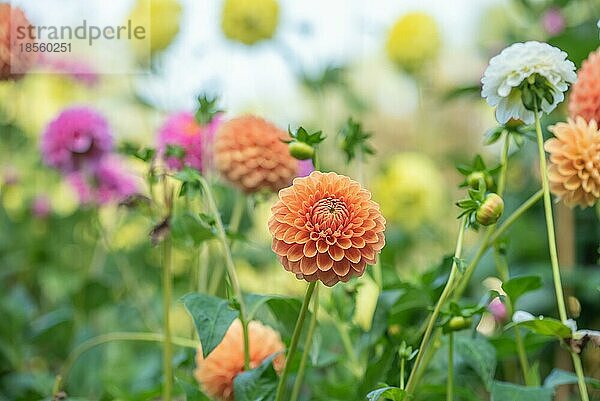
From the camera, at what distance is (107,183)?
3.85 feet

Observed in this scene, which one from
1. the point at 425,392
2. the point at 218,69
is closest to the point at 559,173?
the point at 425,392

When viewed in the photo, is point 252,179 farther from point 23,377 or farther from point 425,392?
point 23,377

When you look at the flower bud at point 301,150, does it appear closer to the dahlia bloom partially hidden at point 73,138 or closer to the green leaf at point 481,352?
the green leaf at point 481,352

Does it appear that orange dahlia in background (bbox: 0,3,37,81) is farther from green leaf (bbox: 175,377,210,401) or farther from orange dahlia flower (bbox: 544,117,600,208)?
orange dahlia flower (bbox: 544,117,600,208)

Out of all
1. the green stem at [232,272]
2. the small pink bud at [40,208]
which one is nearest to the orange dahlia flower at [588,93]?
the green stem at [232,272]

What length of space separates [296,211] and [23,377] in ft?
1.90

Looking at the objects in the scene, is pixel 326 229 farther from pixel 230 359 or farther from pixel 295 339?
pixel 230 359

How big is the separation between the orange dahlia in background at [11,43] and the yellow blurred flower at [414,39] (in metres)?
0.64

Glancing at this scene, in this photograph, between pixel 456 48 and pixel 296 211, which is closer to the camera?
pixel 296 211

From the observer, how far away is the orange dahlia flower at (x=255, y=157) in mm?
691

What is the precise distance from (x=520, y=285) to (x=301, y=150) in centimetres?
19

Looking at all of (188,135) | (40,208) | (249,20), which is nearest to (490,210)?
(188,135)

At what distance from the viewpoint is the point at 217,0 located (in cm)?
125

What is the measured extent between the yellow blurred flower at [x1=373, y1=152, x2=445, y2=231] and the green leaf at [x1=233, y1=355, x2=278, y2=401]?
0.90 metres
